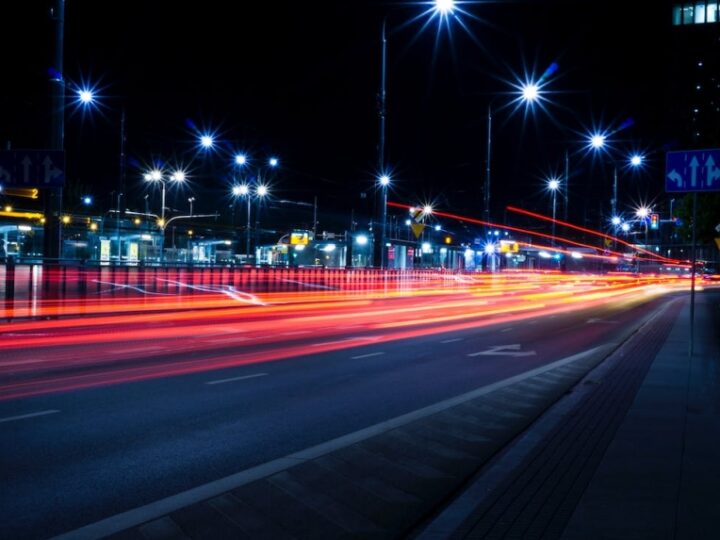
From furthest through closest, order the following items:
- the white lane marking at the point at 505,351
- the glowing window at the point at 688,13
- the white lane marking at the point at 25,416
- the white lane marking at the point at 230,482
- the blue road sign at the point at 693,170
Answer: the glowing window at the point at 688,13 → the white lane marking at the point at 505,351 → the blue road sign at the point at 693,170 → the white lane marking at the point at 25,416 → the white lane marking at the point at 230,482

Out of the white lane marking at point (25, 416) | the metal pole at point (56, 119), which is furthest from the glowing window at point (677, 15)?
the white lane marking at point (25, 416)

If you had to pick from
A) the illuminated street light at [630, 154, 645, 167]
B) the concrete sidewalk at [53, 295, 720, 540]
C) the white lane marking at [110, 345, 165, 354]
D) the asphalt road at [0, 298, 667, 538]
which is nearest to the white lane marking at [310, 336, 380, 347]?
the asphalt road at [0, 298, 667, 538]

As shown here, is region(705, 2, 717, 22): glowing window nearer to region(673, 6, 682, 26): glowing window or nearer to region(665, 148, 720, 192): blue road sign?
region(673, 6, 682, 26): glowing window

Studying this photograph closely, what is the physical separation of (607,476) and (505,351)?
9908mm

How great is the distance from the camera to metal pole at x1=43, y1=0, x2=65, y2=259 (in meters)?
17.8

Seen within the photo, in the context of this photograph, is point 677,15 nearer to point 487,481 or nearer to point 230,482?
point 487,481

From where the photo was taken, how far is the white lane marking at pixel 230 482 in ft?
16.4

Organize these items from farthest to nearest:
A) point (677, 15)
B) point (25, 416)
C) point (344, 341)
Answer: point (677, 15) → point (344, 341) → point (25, 416)

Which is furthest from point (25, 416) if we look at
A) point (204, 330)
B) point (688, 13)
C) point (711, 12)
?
point (711, 12)

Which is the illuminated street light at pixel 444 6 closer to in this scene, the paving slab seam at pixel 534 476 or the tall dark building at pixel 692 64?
the tall dark building at pixel 692 64

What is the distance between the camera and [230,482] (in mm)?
6020

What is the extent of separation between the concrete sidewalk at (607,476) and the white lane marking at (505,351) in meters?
4.88

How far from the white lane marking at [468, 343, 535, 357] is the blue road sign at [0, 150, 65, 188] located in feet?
34.8

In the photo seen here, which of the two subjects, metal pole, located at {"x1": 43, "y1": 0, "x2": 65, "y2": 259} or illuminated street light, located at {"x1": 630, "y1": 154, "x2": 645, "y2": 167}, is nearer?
metal pole, located at {"x1": 43, "y1": 0, "x2": 65, "y2": 259}
